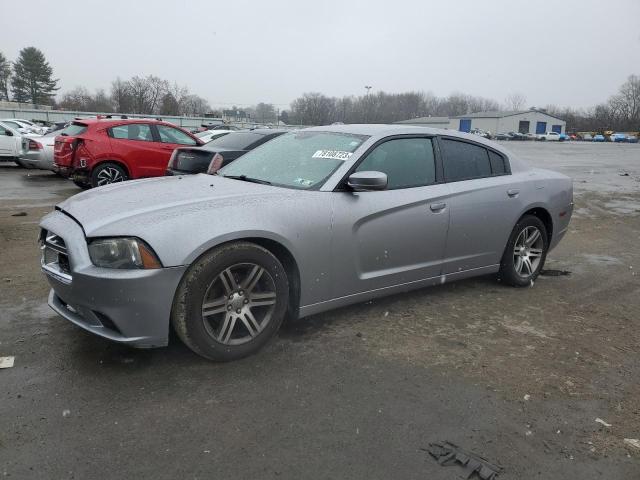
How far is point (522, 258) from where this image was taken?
518cm

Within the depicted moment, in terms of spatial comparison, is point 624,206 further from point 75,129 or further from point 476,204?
point 75,129

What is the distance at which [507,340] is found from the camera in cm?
390

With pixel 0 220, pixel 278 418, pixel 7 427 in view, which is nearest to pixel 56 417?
pixel 7 427

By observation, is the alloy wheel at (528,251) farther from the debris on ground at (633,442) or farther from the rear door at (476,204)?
the debris on ground at (633,442)

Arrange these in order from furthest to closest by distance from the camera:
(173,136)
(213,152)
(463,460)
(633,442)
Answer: (173,136) < (213,152) < (633,442) < (463,460)

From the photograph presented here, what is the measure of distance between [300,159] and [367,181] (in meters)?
0.79

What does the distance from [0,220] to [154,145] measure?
3.63 m

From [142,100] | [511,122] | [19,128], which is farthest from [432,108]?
[19,128]

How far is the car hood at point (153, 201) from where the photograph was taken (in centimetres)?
310

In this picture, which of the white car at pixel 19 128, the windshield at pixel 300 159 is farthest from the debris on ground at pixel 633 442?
the white car at pixel 19 128

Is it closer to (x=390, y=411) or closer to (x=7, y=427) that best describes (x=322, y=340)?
(x=390, y=411)

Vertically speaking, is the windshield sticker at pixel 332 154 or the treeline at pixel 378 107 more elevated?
the treeline at pixel 378 107

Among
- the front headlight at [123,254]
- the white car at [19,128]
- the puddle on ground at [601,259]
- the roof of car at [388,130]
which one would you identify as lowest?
the puddle on ground at [601,259]

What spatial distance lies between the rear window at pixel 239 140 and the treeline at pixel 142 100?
60.4 m
